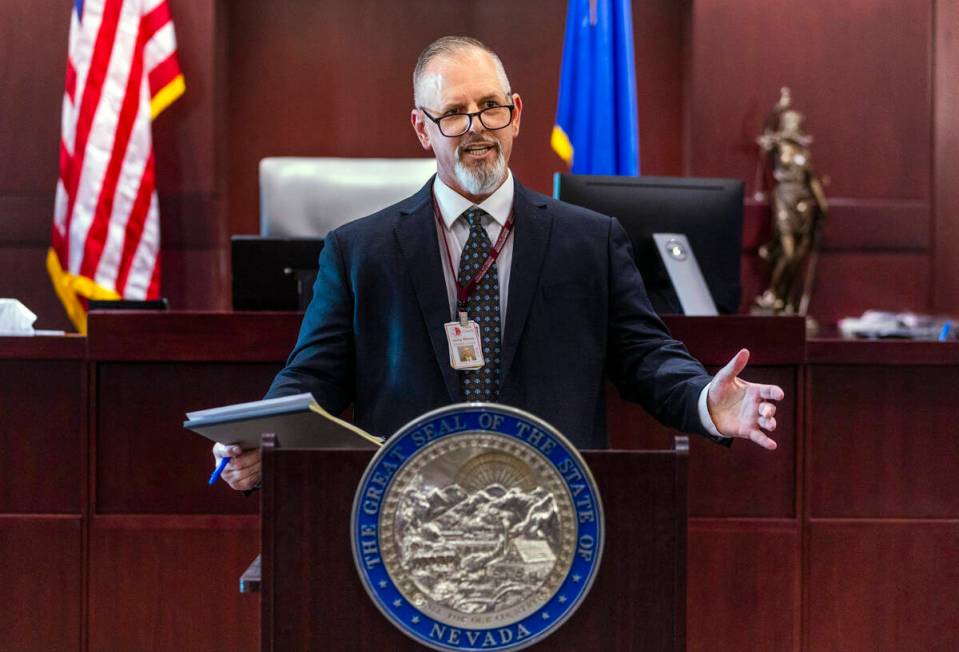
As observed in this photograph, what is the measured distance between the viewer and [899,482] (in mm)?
2982

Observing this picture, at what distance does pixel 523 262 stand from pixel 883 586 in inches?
61.5

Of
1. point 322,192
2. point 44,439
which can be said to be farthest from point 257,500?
point 322,192

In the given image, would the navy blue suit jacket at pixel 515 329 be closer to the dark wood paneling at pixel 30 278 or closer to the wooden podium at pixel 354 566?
the wooden podium at pixel 354 566

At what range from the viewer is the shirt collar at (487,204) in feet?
7.01

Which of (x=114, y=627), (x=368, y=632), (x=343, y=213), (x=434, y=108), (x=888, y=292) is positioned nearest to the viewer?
(x=368, y=632)

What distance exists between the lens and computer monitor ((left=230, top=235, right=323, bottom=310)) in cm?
340

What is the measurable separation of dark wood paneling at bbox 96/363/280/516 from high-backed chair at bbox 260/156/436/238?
4.16 ft

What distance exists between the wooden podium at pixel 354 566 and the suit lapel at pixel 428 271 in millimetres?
611

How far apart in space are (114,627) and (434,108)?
5.70ft

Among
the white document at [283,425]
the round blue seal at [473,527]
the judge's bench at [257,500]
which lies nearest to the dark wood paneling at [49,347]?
the judge's bench at [257,500]

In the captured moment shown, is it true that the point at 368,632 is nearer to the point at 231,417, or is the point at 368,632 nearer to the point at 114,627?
the point at 231,417

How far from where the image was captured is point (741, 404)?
1725mm

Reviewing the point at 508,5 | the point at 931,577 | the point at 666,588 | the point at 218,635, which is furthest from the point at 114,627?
the point at 508,5

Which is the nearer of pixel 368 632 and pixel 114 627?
pixel 368 632
